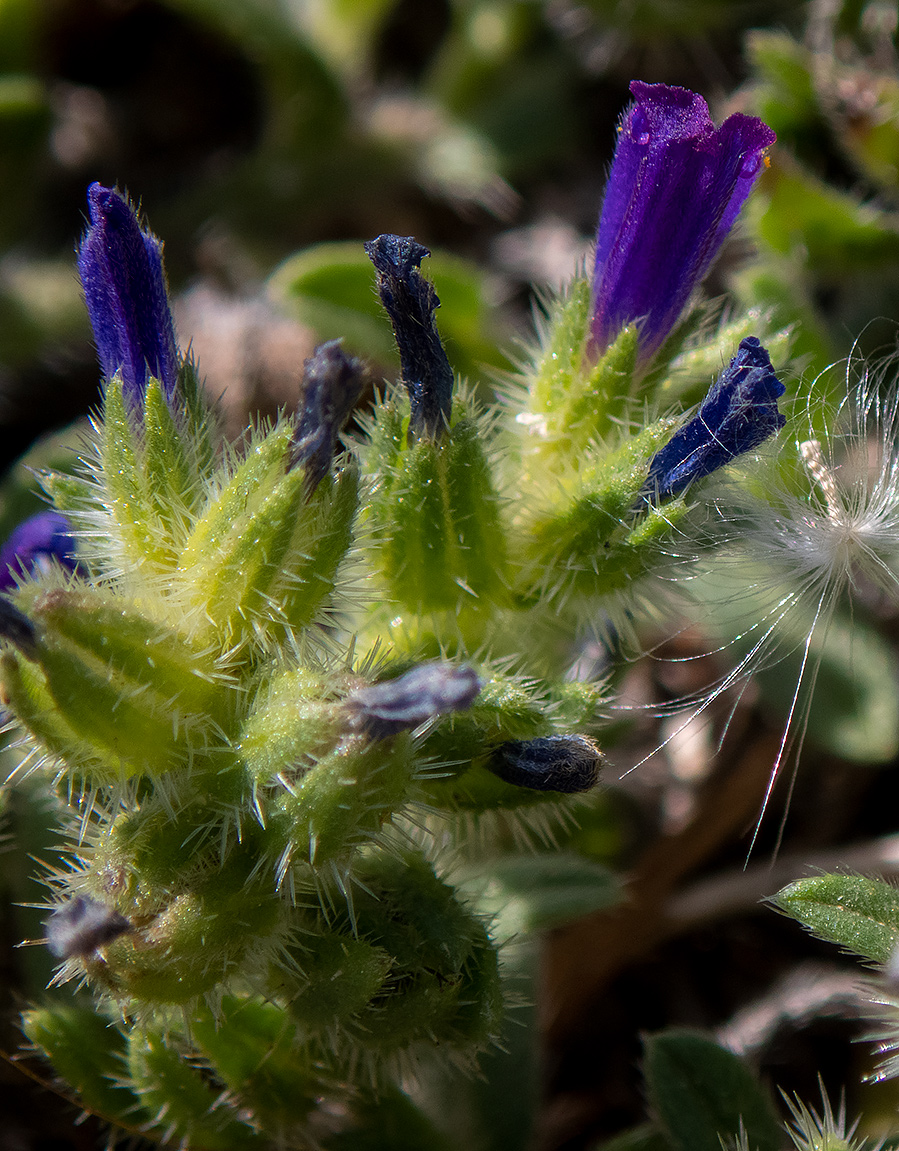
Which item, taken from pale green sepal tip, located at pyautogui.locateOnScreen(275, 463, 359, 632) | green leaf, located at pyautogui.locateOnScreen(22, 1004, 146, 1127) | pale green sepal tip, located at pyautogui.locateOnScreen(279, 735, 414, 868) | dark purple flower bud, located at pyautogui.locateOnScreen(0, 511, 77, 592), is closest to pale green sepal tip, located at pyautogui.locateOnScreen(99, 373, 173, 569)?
pale green sepal tip, located at pyautogui.locateOnScreen(275, 463, 359, 632)

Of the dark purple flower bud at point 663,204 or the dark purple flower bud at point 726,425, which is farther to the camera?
the dark purple flower bud at point 663,204

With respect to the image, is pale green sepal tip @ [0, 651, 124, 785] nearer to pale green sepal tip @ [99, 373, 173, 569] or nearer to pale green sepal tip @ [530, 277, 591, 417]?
pale green sepal tip @ [99, 373, 173, 569]

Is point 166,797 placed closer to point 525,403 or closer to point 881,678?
point 525,403

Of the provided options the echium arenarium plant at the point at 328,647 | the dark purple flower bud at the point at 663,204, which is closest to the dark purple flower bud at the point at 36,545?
the echium arenarium plant at the point at 328,647

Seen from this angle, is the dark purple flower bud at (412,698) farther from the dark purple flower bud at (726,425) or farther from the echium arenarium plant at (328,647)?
the dark purple flower bud at (726,425)

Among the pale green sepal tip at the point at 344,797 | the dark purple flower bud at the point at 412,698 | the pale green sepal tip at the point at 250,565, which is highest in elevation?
the pale green sepal tip at the point at 250,565

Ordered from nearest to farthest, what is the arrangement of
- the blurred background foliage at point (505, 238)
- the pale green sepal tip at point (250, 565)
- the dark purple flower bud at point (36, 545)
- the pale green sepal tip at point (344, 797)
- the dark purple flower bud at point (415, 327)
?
the pale green sepal tip at point (344, 797), the pale green sepal tip at point (250, 565), the dark purple flower bud at point (415, 327), the dark purple flower bud at point (36, 545), the blurred background foliage at point (505, 238)

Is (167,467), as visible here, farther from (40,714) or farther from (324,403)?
(40,714)
